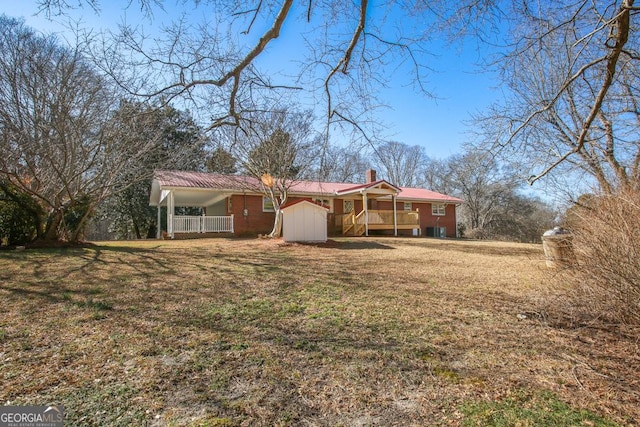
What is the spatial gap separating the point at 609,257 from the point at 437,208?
2303 cm

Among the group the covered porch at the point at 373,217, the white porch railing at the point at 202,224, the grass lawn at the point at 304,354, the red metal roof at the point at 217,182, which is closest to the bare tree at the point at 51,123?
the red metal roof at the point at 217,182

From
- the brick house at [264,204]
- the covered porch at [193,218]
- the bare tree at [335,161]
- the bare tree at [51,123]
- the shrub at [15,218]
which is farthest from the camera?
the brick house at [264,204]

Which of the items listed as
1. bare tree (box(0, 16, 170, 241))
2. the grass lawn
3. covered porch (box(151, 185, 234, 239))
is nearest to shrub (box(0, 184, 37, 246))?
bare tree (box(0, 16, 170, 241))

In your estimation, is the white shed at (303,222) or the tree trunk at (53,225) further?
the white shed at (303,222)

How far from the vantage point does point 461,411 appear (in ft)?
7.93

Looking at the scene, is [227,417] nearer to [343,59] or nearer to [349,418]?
[349,418]

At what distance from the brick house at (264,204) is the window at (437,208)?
Answer: 1.23 feet

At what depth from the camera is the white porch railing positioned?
53.7ft

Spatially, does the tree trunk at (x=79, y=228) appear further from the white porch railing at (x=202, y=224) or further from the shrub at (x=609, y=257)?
the shrub at (x=609, y=257)

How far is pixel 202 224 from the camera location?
666 inches

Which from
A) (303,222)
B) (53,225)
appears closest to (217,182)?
(303,222)

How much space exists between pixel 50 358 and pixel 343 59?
4.90 m

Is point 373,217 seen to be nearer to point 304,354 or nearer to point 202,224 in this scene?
point 202,224

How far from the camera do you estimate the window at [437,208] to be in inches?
1010
